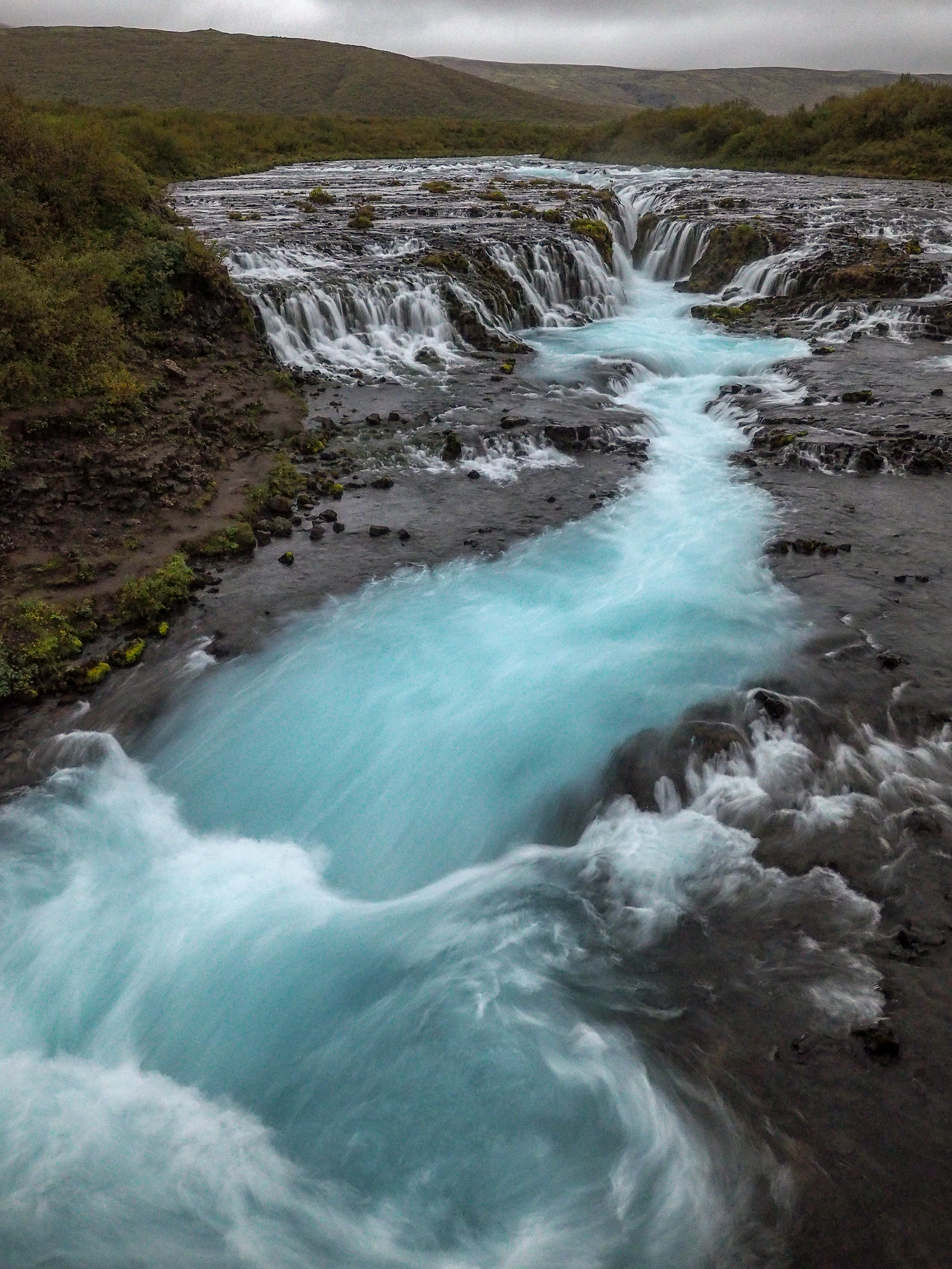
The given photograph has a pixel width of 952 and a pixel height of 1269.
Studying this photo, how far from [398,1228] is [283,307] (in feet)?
73.4

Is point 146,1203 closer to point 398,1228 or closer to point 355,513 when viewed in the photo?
point 398,1228

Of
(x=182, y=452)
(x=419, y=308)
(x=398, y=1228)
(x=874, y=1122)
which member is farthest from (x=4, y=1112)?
(x=419, y=308)

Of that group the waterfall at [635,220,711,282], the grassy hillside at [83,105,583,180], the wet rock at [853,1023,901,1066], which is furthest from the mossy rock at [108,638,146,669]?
the grassy hillside at [83,105,583,180]

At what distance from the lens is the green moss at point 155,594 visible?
12078 mm

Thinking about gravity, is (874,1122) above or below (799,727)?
below

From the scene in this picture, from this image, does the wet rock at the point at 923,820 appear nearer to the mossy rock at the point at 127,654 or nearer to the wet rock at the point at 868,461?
the mossy rock at the point at 127,654

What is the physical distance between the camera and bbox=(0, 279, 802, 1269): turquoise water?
231 inches

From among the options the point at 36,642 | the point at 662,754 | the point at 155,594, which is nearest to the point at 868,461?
the point at 662,754

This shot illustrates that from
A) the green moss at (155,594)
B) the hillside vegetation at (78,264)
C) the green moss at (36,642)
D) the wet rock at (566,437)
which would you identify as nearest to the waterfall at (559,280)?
the wet rock at (566,437)

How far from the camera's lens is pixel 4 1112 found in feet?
21.2

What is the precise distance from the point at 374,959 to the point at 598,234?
1285 inches

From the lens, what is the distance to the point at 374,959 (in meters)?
7.84

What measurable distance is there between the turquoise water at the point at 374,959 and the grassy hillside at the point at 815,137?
58913 millimetres

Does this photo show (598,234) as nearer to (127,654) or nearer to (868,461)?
(868,461)
